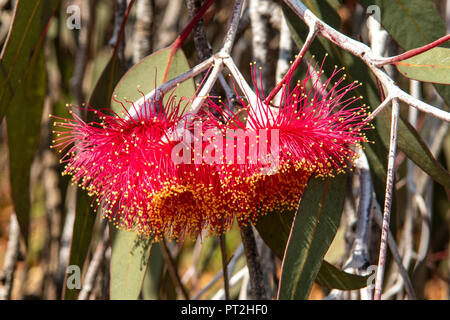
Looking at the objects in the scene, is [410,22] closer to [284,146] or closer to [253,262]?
[284,146]

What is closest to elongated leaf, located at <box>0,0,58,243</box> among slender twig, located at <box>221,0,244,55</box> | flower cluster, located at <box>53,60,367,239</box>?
flower cluster, located at <box>53,60,367,239</box>

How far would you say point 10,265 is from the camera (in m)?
1.67

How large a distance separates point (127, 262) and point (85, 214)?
0.57ft

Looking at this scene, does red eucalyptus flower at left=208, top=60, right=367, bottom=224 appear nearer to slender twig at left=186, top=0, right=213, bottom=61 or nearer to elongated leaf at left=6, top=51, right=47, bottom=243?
slender twig at left=186, top=0, right=213, bottom=61

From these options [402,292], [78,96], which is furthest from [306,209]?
[78,96]

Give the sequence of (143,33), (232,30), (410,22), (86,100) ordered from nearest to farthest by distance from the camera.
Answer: (232,30) < (410,22) < (143,33) < (86,100)

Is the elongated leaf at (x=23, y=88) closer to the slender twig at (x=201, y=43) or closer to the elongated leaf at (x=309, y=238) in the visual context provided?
the slender twig at (x=201, y=43)

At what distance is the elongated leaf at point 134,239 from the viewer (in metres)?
1.04

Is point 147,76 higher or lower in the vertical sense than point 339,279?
higher

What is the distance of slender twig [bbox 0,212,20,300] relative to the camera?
1629mm

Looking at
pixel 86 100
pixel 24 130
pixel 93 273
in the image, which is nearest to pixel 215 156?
pixel 24 130

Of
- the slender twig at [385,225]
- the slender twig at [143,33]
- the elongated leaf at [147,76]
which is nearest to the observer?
the slender twig at [385,225]

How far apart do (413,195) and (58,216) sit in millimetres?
1297

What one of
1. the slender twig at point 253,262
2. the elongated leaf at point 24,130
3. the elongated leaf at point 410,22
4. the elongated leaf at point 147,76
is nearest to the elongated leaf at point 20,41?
the elongated leaf at point 24,130
